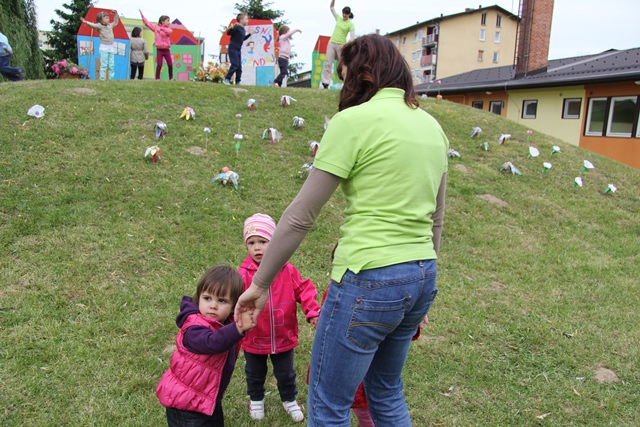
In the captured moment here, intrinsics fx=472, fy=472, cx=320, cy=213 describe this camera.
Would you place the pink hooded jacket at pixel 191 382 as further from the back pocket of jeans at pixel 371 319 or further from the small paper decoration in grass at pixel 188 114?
the small paper decoration in grass at pixel 188 114

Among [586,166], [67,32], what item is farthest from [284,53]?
[67,32]

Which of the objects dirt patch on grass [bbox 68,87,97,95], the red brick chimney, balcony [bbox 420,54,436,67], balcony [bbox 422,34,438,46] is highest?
balcony [bbox 422,34,438,46]

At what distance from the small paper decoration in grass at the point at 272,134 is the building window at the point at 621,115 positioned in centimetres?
1375

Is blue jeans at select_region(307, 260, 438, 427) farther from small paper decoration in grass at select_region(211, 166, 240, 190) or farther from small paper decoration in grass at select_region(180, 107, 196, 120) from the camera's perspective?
small paper decoration in grass at select_region(180, 107, 196, 120)

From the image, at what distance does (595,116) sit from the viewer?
17172 mm

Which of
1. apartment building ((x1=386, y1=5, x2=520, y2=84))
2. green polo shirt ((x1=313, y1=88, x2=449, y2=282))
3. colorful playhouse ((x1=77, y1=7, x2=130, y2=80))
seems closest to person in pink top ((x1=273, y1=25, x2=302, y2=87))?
colorful playhouse ((x1=77, y1=7, x2=130, y2=80))

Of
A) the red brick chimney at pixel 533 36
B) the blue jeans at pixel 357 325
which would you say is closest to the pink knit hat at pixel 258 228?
the blue jeans at pixel 357 325

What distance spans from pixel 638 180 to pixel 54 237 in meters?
9.70

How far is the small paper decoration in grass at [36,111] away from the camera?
6691 mm

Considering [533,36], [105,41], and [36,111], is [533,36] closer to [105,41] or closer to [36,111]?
[105,41]

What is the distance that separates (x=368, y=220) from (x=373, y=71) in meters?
0.53

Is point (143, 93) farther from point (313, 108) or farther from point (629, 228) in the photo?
point (629, 228)

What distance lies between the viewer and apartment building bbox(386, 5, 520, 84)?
4934cm

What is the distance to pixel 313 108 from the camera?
926cm
